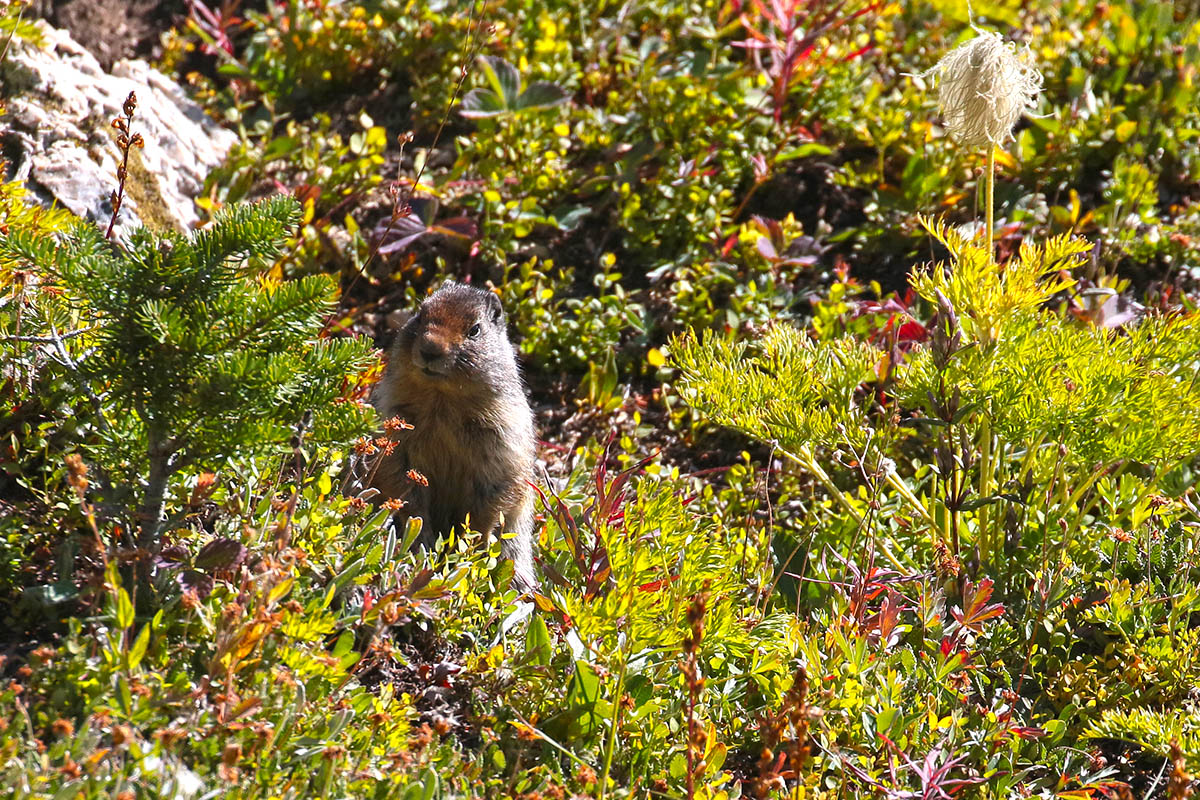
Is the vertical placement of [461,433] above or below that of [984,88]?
below

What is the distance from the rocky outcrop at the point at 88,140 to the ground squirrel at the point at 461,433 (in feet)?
5.24

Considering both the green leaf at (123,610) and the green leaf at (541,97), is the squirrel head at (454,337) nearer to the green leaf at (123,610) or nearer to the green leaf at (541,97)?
the green leaf at (541,97)

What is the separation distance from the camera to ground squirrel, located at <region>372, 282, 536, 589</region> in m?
5.01

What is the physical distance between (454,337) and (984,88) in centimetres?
225

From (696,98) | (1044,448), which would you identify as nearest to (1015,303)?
(1044,448)

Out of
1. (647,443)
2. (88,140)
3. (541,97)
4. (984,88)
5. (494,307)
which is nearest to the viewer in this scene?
(984,88)

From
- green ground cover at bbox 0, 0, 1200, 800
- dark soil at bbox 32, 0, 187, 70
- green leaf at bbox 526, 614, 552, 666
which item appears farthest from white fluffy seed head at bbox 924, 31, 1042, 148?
dark soil at bbox 32, 0, 187, 70

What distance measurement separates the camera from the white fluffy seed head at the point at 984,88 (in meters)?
4.17

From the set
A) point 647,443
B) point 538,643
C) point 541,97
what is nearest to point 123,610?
point 538,643

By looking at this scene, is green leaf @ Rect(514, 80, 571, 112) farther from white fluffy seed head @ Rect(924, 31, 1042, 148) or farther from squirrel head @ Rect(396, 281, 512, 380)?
white fluffy seed head @ Rect(924, 31, 1042, 148)

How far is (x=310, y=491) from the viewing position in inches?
157

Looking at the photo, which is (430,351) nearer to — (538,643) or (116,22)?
(538,643)

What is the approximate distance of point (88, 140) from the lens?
5.82 m

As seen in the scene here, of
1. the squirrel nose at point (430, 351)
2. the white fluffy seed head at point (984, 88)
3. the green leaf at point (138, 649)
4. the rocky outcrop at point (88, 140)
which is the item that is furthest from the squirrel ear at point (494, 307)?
the green leaf at point (138, 649)
